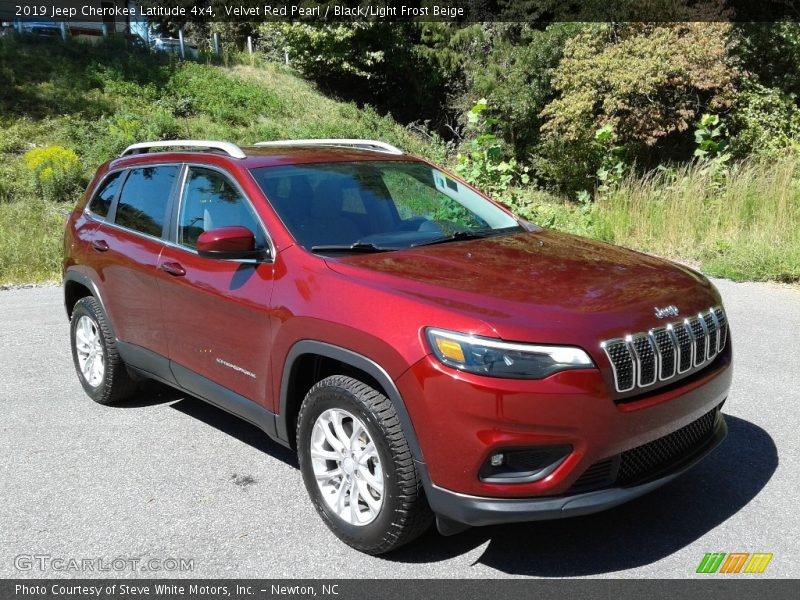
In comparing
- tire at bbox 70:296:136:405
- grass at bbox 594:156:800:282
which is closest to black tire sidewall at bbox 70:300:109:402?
tire at bbox 70:296:136:405

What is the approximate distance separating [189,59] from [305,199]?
32724 mm

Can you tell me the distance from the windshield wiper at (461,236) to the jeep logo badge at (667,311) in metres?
1.20

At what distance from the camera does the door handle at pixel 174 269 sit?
428 centimetres

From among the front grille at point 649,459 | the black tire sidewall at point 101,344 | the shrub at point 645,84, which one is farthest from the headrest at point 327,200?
the shrub at point 645,84

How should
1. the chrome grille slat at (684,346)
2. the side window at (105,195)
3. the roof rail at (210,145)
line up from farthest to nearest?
the side window at (105,195) → the roof rail at (210,145) → the chrome grille slat at (684,346)

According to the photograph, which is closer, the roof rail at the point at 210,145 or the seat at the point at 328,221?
the seat at the point at 328,221

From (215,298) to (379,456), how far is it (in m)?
1.39

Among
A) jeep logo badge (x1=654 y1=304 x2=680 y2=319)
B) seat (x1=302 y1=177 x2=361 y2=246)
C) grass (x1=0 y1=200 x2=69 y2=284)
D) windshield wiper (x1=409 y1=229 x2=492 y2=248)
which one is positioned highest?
seat (x1=302 y1=177 x2=361 y2=246)

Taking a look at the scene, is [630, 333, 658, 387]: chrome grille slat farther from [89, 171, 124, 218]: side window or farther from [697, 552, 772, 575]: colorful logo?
[89, 171, 124, 218]: side window

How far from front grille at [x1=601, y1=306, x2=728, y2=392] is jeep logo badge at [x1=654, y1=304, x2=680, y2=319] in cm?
4

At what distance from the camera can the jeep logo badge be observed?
3.18 metres

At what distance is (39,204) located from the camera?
1719cm

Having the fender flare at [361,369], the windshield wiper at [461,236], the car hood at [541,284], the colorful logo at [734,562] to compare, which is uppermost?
the windshield wiper at [461,236]

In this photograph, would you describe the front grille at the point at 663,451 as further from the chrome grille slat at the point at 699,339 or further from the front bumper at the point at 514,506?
the chrome grille slat at the point at 699,339
